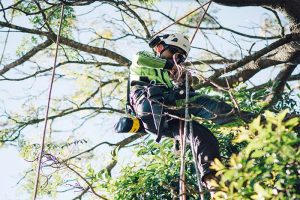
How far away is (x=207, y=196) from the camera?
307 cm

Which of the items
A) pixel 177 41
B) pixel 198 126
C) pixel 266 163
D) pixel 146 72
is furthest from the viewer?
pixel 177 41

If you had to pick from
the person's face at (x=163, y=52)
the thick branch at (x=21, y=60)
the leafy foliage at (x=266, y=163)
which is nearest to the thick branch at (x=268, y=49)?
the person's face at (x=163, y=52)

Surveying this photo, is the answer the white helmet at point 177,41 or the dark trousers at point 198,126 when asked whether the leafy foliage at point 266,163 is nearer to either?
the dark trousers at point 198,126

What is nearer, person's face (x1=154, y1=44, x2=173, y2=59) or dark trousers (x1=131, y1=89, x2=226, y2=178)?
dark trousers (x1=131, y1=89, x2=226, y2=178)

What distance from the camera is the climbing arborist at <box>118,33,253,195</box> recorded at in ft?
9.72

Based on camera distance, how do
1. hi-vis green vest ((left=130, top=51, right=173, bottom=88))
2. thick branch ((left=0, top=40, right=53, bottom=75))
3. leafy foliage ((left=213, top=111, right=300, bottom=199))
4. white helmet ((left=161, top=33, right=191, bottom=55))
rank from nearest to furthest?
leafy foliage ((left=213, top=111, right=300, bottom=199)) < hi-vis green vest ((left=130, top=51, right=173, bottom=88)) < white helmet ((left=161, top=33, right=191, bottom=55)) < thick branch ((left=0, top=40, right=53, bottom=75))

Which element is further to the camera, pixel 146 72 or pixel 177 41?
pixel 177 41

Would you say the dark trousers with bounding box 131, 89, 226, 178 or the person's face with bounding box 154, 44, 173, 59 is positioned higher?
the person's face with bounding box 154, 44, 173, 59

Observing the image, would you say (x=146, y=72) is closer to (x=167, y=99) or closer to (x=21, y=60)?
(x=167, y=99)

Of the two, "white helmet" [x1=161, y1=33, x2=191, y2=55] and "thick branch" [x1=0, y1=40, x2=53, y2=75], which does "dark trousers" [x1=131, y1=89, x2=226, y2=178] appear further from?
"thick branch" [x1=0, y1=40, x2=53, y2=75]

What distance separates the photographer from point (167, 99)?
311cm

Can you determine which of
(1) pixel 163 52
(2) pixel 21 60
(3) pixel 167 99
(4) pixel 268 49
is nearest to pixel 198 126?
(3) pixel 167 99

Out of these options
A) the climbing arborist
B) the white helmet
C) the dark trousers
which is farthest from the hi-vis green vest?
the white helmet

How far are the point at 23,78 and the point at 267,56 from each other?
320 centimetres
